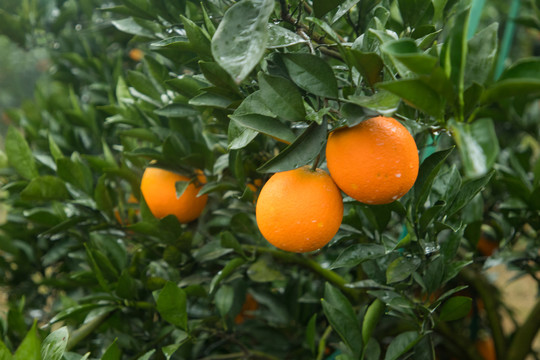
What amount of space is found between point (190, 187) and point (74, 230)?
301mm

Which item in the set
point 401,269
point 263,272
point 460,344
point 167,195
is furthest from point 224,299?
point 460,344

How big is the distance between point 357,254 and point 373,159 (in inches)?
8.7

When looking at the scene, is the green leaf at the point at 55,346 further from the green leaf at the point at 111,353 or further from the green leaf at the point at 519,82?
the green leaf at the point at 519,82

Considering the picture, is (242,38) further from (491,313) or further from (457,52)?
(491,313)

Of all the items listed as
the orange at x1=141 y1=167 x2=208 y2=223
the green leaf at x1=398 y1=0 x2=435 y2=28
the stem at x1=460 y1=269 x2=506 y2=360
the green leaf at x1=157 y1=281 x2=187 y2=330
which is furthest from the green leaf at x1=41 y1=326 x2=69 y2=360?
the stem at x1=460 y1=269 x2=506 y2=360

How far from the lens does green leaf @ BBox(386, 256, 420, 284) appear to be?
0.63 m

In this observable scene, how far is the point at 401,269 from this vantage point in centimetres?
65

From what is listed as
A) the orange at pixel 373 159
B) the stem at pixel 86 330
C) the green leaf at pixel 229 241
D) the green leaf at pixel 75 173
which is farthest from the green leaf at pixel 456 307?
the green leaf at pixel 75 173

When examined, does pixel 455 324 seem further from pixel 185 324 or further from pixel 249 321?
pixel 185 324

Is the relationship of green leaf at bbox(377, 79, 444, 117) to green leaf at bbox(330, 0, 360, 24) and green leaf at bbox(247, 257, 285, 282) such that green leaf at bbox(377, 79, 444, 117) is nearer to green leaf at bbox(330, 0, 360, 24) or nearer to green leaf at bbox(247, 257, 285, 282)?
green leaf at bbox(330, 0, 360, 24)

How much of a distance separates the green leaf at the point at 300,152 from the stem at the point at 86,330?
50cm

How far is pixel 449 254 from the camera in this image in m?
0.71

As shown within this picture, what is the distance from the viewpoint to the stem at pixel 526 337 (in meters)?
0.94

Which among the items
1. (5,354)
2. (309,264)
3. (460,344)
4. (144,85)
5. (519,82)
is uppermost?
(519,82)
